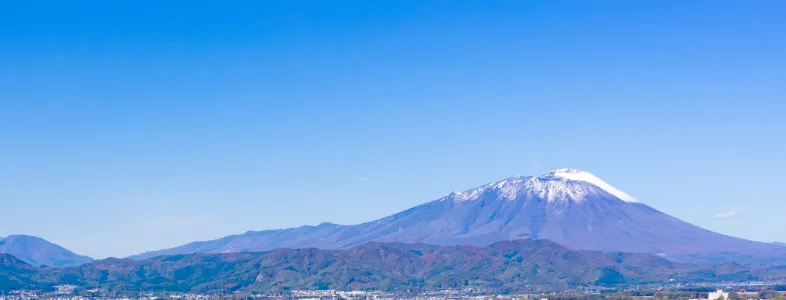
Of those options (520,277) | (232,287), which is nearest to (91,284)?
(232,287)

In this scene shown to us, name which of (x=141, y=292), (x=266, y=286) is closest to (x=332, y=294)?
(x=266, y=286)

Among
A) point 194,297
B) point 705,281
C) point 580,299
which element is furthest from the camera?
point 705,281

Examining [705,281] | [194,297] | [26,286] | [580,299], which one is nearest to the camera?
[580,299]

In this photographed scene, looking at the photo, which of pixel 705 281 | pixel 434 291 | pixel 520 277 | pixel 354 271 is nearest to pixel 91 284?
pixel 354 271

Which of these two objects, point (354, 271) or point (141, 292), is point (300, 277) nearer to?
point (354, 271)

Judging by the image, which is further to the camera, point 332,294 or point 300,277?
point 300,277

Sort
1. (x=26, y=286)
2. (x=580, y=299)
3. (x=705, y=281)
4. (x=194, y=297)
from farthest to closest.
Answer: (x=705, y=281), (x=26, y=286), (x=194, y=297), (x=580, y=299)

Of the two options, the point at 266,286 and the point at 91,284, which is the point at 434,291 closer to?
the point at 266,286

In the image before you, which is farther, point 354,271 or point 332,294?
point 354,271

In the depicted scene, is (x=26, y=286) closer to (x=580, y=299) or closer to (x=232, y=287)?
(x=232, y=287)
